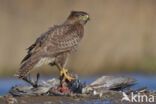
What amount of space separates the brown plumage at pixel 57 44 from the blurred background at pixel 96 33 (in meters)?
4.24

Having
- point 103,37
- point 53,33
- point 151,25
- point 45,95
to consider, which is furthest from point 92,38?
point 45,95

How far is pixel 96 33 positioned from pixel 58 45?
214 inches

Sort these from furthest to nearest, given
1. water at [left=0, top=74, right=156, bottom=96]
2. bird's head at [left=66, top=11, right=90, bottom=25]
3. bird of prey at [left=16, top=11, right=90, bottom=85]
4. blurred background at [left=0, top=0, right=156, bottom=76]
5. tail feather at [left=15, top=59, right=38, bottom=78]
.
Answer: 1. blurred background at [left=0, top=0, right=156, bottom=76]
2. water at [left=0, top=74, right=156, bottom=96]
3. bird's head at [left=66, top=11, right=90, bottom=25]
4. bird of prey at [left=16, top=11, right=90, bottom=85]
5. tail feather at [left=15, top=59, right=38, bottom=78]

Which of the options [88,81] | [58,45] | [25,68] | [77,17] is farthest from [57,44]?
[88,81]

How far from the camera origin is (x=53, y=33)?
12211 mm

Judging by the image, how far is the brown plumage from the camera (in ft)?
38.6

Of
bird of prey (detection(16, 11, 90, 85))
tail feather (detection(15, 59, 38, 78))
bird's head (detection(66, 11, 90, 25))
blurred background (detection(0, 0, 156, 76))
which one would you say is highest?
blurred background (detection(0, 0, 156, 76))

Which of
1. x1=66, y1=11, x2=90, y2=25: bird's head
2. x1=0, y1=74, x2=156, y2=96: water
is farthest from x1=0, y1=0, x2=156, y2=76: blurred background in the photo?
x1=66, y1=11, x2=90, y2=25: bird's head

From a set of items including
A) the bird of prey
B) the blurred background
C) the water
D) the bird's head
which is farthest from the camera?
the blurred background

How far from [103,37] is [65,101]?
7.05 metres

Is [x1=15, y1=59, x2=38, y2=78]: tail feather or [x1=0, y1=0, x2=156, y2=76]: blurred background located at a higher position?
[x1=0, y1=0, x2=156, y2=76]: blurred background

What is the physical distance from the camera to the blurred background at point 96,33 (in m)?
17.1

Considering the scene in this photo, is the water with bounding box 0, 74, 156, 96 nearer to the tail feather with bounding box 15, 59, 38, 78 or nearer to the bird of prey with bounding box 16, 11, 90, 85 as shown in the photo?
the bird of prey with bounding box 16, 11, 90, 85

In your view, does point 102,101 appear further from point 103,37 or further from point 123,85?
point 103,37
